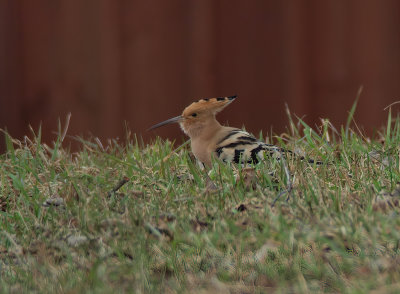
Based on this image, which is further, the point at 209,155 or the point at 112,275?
the point at 209,155

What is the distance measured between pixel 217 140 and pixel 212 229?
1.71 metres

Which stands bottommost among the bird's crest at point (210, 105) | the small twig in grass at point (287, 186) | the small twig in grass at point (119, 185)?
the small twig in grass at point (119, 185)

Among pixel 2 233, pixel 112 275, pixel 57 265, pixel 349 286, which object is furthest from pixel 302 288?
pixel 2 233

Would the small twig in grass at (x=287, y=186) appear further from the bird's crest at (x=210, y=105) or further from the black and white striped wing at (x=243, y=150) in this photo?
the bird's crest at (x=210, y=105)

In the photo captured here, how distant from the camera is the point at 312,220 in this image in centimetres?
347

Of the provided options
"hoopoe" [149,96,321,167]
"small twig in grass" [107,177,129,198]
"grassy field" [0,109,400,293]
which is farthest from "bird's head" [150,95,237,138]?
"small twig in grass" [107,177,129,198]

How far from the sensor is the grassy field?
3.17 metres

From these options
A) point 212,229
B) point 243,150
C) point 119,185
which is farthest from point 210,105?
point 212,229

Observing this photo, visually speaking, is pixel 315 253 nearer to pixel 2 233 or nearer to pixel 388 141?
pixel 2 233

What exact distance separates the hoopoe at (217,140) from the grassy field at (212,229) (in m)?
0.24

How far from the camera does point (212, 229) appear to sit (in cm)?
364

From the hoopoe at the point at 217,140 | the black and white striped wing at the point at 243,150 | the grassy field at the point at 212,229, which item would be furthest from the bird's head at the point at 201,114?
the grassy field at the point at 212,229

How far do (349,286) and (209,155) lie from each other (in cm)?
236

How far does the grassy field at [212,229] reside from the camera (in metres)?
3.17
